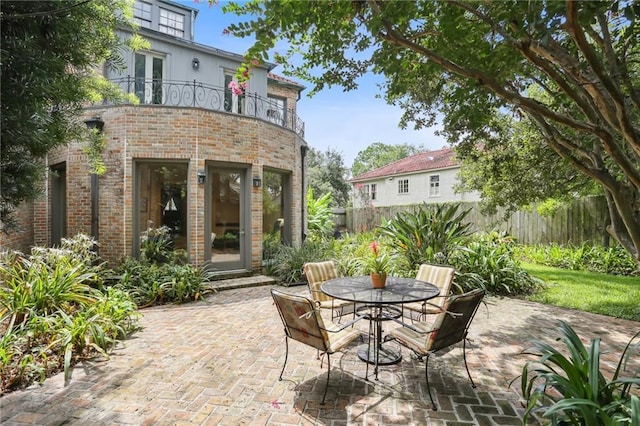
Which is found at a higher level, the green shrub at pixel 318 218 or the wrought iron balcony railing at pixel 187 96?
the wrought iron balcony railing at pixel 187 96

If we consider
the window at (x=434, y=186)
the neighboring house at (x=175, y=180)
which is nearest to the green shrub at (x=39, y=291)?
the neighboring house at (x=175, y=180)

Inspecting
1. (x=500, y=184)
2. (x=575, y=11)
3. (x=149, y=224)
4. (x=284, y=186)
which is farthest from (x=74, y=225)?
(x=500, y=184)

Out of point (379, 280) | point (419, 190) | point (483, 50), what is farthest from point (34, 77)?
point (419, 190)

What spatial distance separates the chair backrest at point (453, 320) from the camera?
10.3ft

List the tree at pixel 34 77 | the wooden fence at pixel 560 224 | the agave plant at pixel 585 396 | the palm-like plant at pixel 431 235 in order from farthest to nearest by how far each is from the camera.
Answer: the wooden fence at pixel 560 224, the palm-like plant at pixel 431 235, the tree at pixel 34 77, the agave plant at pixel 585 396

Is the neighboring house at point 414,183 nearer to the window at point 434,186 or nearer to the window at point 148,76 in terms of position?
the window at point 434,186

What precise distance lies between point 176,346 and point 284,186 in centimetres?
619

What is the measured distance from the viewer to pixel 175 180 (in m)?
8.01

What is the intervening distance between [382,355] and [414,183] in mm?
20228

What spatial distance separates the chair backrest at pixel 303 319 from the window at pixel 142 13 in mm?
12045

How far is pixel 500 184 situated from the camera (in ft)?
28.1

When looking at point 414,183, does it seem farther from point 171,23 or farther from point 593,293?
point 171,23

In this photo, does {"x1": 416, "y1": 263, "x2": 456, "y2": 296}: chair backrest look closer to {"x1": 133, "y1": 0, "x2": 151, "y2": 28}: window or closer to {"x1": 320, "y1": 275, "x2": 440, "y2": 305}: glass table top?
{"x1": 320, "y1": 275, "x2": 440, "y2": 305}: glass table top

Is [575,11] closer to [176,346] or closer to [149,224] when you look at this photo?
[176,346]
